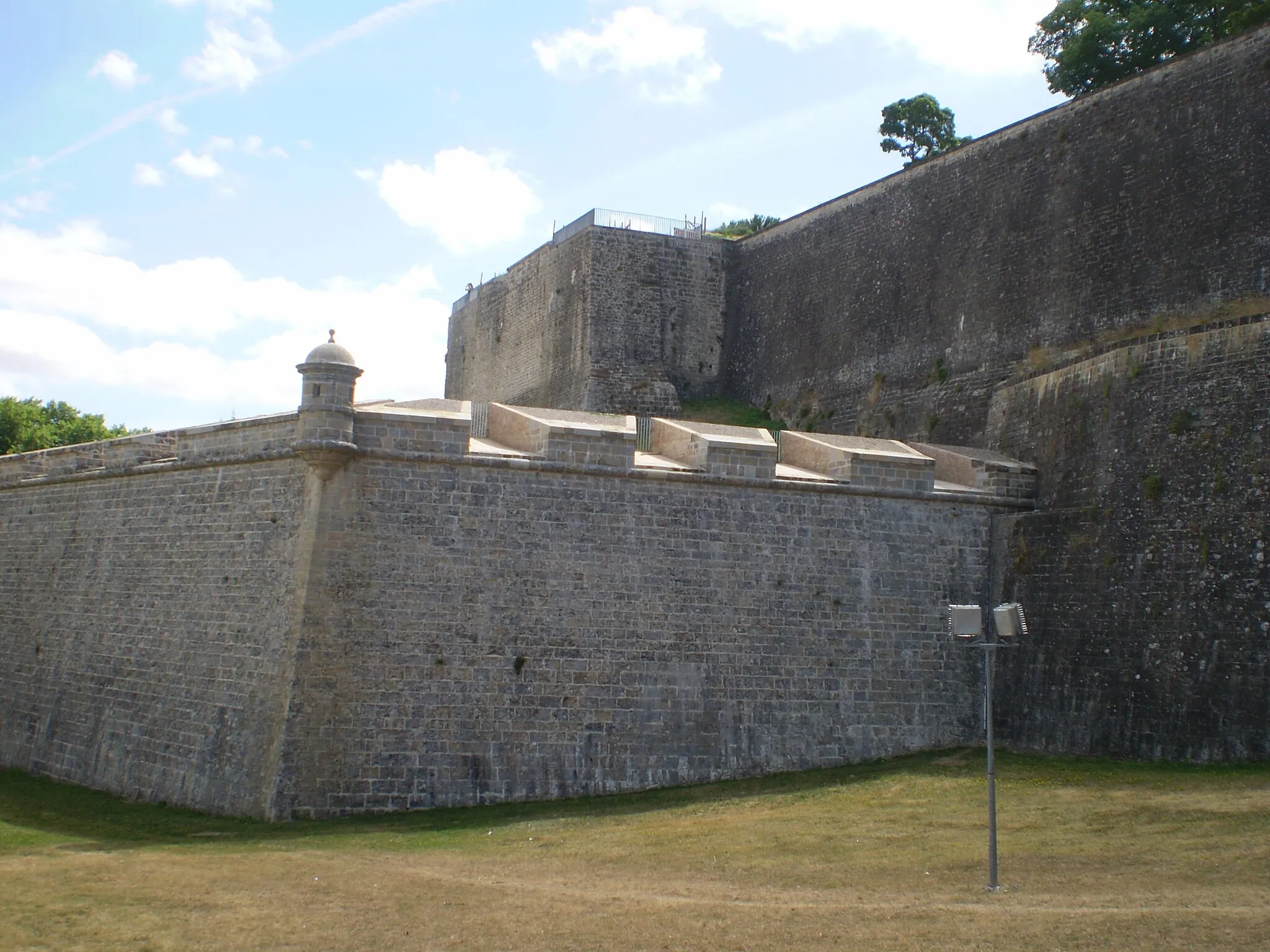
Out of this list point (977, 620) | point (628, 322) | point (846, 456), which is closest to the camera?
point (977, 620)

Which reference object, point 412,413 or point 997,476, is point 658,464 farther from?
point 997,476

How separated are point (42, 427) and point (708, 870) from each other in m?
36.7

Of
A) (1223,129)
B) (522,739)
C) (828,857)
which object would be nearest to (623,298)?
(1223,129)

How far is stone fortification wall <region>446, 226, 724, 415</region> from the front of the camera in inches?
1198

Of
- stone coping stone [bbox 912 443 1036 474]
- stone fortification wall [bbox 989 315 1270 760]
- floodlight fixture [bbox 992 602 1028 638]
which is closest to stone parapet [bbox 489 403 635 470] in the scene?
stone coping stone [bbox 912 443 1036 474]

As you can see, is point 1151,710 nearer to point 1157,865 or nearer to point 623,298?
point 1157,865

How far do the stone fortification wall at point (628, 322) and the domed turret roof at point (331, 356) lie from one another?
1412 centimetres

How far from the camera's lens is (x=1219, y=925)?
909cm

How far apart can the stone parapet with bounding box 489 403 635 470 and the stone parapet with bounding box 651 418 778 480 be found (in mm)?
950

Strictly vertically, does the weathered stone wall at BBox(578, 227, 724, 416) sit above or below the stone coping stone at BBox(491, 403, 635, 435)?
above

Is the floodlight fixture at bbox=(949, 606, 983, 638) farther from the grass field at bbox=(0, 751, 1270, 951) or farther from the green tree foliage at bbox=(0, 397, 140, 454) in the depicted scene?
the green tree foliage at bbox=(0, 397, 140, 454)

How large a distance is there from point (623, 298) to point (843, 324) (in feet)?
20.9

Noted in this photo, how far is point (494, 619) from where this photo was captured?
1584 centimetres

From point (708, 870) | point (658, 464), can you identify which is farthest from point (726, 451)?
point (708, 870)
